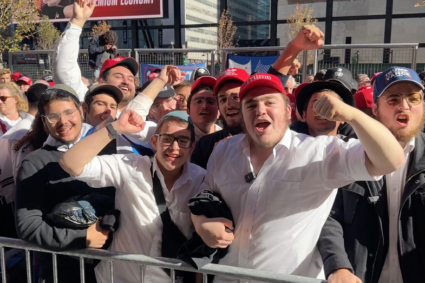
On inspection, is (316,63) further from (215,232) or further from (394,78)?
(215,232)

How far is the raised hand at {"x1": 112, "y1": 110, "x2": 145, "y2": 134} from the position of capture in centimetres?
226

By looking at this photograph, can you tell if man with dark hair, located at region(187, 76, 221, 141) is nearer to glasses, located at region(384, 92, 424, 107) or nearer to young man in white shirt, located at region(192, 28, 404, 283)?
young man in white shirt, located at region(192, 28, 404, 283)

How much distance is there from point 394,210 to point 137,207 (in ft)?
4.93

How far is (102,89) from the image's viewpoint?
334cm

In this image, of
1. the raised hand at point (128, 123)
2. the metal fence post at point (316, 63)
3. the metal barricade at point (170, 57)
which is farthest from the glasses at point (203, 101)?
the metal barricade at point (170, 57)

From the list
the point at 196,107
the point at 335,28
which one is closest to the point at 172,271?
the point at 196,107

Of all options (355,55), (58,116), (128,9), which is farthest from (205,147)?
(128,9)

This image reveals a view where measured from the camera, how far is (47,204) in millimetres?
2406

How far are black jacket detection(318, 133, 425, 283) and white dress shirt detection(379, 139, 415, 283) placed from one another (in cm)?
2

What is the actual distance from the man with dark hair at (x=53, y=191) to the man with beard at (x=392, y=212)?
1.43 m

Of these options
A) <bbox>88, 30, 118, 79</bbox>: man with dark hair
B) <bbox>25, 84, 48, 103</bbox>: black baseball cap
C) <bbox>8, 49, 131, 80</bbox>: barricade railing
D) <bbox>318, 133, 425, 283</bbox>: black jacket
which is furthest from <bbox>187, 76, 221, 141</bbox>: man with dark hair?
<bbox>8, 49, 131, 80</bbox>: barricade railing

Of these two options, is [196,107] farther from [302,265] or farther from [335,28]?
[335,28]

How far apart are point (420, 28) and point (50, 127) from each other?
96.2 feet

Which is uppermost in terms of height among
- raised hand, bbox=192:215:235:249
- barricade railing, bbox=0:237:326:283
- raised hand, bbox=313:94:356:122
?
raised hand, bbox=313:94:356:122
